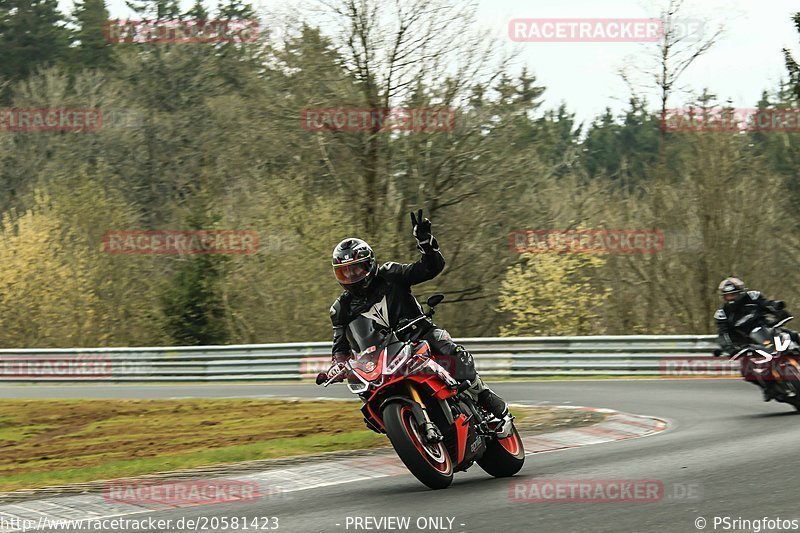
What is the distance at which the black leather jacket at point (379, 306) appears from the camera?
7926 millimetres

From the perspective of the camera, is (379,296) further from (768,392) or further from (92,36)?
(92,36)

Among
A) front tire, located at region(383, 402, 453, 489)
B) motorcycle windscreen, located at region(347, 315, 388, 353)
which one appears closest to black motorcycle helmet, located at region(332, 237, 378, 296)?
motorcycle windscreen, located at region(347, 315, 388, 353)

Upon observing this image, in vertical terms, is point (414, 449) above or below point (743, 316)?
below

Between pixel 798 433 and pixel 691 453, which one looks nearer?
pixel 691 453

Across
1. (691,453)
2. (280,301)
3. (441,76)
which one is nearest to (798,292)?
(441,76)

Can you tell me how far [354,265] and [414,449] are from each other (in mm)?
1453

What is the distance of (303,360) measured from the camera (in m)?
24.4

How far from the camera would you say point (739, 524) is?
6188 mm

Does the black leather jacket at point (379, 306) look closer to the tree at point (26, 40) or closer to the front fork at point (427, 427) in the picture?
the front fork at point (427, 427)

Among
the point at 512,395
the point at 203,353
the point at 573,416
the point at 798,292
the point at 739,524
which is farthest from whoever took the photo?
the point at 798,292

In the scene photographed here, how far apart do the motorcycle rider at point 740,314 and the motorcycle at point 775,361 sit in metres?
0.14

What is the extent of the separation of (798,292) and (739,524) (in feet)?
92.2

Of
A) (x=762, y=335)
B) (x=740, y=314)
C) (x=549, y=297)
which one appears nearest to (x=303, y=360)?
(x=549, y=297)

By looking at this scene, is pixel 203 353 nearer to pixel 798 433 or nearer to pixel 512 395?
pixel 512 395
